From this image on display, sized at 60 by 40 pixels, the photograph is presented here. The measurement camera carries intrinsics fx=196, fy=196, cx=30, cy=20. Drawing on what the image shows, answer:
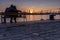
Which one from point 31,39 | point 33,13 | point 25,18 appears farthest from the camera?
point 33,13

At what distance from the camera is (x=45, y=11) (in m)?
14.7

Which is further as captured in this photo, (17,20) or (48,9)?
(48,9)

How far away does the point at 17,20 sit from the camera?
12.4 metres

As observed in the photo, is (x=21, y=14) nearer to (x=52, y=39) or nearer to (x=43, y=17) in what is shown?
(x=43, y=17)

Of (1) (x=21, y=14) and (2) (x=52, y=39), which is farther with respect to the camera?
(1) (x=21, y=14)

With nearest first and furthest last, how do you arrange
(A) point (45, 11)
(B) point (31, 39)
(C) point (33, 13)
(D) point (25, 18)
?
(B) point (31, 39)
(D) point (25, 18)
(C) point (33, 13)
(A) point (45, 11)

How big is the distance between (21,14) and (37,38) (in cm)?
639

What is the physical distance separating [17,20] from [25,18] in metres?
0.75

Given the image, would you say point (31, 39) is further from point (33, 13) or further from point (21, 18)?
point (33, 13)

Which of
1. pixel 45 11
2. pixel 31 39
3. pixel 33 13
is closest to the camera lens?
pixel 31 39

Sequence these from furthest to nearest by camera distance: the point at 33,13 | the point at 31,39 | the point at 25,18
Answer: the point at 33,13, the point at 25,18, the point at 31,39

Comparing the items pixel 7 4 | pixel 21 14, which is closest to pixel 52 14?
pixel 21 14

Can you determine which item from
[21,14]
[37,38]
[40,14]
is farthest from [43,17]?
[37,38]

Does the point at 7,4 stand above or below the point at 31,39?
above
